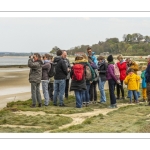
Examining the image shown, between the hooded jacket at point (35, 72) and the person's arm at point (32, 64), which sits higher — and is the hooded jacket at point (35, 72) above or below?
below

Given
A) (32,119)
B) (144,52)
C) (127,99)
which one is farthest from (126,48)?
(32,119)

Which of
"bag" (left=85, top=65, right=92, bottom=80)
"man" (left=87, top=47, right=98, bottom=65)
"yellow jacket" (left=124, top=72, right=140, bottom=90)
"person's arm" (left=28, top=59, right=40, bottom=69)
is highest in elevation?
"man" (left=87, top=47, right=98, bottom=65)

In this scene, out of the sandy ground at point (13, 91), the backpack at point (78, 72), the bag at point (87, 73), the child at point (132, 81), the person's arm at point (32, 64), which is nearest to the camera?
the person's arm at point (32, 64)

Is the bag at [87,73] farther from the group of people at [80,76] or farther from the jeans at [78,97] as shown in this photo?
the jeans at [78,97]

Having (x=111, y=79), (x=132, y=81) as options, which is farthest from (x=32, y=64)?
(x=132, y=81)

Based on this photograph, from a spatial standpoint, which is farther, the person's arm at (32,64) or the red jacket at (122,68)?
the red jacket at (122,68)

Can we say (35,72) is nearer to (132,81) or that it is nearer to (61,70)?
(61,70)

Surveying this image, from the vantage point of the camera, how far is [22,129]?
24.7 ft

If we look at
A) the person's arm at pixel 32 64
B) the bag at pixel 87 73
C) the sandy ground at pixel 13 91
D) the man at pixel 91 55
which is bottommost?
the sandy ground at pixel 13 91

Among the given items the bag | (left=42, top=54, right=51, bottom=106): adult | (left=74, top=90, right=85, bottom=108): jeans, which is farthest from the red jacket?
(left=42, top=54, right=51, bottom=106): adult

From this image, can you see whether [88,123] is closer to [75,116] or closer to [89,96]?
[75,116]

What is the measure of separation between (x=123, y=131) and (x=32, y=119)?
2.69 metres

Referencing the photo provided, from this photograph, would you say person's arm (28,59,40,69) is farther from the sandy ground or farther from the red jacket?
the red jacket

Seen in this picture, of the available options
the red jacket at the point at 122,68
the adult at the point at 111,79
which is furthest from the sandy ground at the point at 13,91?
the red jacket at the point at 122,68
